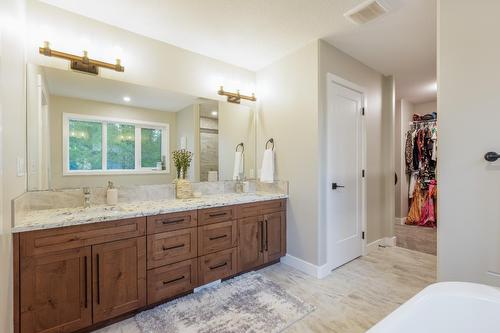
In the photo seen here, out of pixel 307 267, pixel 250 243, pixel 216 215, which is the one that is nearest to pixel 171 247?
pixel 216 215

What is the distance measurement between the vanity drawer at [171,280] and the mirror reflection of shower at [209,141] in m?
1.04

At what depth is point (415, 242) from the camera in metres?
3.60

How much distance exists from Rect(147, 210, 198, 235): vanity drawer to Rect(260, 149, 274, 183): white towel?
1090mm

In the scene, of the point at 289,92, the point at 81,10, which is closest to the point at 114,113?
the point at 81,10

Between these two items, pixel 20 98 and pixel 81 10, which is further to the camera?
pixel 81 10

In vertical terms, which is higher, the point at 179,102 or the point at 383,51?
the point at 383,51

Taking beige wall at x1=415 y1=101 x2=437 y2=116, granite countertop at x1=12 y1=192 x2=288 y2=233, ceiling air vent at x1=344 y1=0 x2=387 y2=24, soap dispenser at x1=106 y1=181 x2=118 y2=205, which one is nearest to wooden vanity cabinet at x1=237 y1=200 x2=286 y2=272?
granite countertop at x1=12 y1=192 x2=288 y2=233

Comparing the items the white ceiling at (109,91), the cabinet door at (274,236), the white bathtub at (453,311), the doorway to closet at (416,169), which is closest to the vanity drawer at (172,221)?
the cabinet door at (274,236)

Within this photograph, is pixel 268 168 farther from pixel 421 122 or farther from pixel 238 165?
pixel 421 122

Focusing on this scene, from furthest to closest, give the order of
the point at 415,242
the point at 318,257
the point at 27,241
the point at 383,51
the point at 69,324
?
the point at 415,242, the point at 383,51, the point at 318,257, the point at 69,324, the point at 27,241

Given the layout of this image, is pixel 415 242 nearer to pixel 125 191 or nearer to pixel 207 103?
pixel 207 103

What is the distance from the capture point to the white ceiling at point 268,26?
6.41ft

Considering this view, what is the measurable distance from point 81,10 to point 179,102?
3.59 feet

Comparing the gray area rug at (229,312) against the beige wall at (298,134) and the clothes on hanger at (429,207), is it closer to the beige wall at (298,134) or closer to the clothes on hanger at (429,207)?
the beige wall at (298,134)
